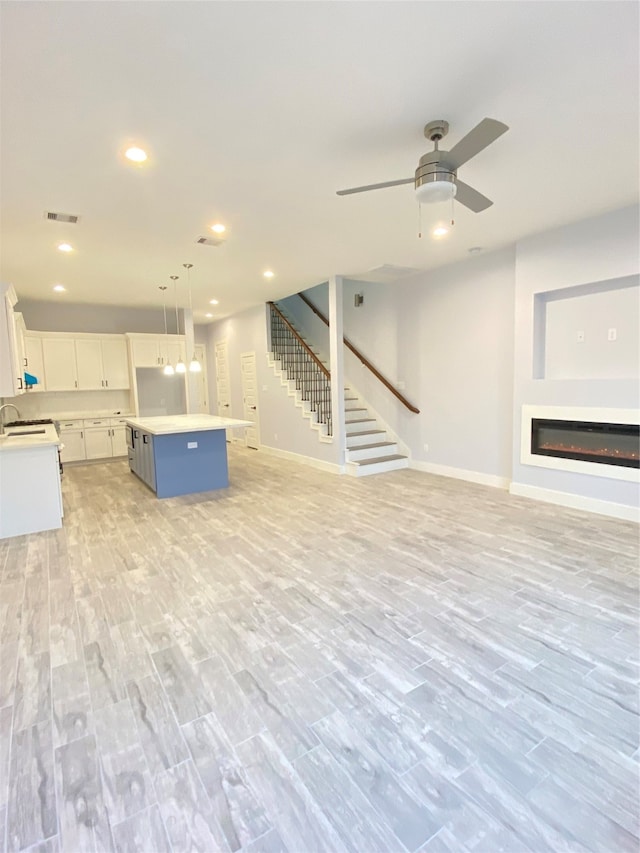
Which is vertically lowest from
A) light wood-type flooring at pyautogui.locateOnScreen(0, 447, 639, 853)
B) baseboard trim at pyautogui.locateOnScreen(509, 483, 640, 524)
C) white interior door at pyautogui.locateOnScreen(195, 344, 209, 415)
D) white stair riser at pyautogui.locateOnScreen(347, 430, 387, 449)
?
light wood-type flooring at pyautogui.locateOnScreen(0, 447, 639, 853)

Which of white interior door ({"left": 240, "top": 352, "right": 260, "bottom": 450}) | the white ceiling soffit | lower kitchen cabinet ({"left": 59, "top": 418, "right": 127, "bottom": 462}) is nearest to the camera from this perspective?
the white ceiling soffit

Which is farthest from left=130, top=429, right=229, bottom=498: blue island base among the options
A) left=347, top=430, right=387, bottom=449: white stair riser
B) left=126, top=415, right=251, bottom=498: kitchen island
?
left=347, top=430, right=387, bottom=449: white stair riser

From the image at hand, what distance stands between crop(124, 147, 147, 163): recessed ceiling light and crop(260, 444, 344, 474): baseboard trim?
483 cm

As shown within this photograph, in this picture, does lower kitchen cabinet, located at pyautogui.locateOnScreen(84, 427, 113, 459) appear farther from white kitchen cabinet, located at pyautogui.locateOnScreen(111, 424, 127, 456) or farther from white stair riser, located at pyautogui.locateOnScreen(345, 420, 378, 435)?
white stair riser, located at pyautogui.locateOnScreen(345, 420, 378, 435)

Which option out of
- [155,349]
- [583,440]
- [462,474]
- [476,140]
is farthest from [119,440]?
[476,140]

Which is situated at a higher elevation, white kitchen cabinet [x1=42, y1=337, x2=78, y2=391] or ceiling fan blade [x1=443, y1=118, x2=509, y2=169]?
ceiling fan blade [x1=443, y1=118, x2=509, y2=169]

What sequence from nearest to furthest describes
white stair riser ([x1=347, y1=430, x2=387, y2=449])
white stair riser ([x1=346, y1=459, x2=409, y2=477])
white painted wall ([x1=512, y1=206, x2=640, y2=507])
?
white painted wall ([x1=512, y1=206, x2=640, y2=507]), white stair riser ([x1=346, y1=459, x2=409, y2=477]), white stair riser ([x1=347, y1=430, x2=387, y2=449])

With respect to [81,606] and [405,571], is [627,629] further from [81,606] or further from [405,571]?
[81,606]

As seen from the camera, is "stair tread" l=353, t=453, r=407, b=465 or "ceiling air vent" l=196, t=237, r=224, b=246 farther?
"stair tread" l=353, t=453, r=407, b=465

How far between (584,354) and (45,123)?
5.09 meters

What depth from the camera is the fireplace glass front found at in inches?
164

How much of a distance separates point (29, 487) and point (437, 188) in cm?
462

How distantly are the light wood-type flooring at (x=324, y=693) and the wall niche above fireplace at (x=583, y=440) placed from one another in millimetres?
648

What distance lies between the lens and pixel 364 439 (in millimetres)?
7160
